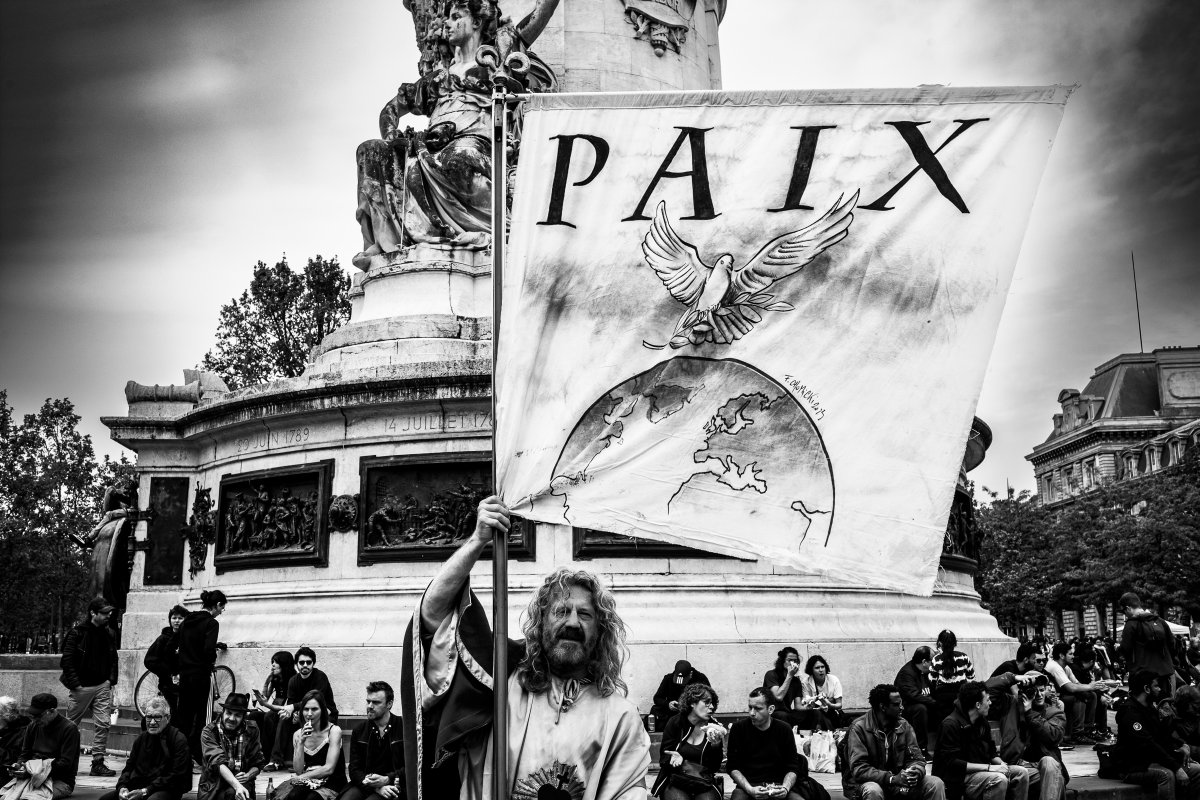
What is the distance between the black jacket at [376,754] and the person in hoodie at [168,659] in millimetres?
3734

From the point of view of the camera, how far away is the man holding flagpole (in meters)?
4.13

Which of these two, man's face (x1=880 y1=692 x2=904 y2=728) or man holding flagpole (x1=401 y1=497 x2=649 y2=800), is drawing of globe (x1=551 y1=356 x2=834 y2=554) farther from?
man's face (x1=880 y1=692 x2=904 y2=728)

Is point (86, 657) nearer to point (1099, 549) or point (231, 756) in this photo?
point (231, 756)

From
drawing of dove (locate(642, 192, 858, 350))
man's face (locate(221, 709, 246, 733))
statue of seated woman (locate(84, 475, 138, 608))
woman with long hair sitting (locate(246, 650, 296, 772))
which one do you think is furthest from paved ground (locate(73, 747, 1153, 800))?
drawing of dove (locate(642, 192, 858, 350))

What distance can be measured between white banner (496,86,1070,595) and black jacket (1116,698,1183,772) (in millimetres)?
6800

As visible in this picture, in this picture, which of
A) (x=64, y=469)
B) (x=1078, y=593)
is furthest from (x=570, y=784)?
(x=1078, y=593)

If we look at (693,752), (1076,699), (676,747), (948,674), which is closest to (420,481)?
(948,674)

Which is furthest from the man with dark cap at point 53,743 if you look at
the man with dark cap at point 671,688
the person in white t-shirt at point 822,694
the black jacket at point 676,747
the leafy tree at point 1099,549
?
the leafy tree at point 1099,549

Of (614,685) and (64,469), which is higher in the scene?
(64,469)

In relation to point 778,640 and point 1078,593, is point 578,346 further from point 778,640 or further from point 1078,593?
point 1078,593

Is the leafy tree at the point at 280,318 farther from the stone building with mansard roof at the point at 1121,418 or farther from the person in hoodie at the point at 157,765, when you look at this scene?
the stone building with mansard roof at the point at 1121,418

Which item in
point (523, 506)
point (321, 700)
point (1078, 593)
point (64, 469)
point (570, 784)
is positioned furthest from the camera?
point (1078, 593)

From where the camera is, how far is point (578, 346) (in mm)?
4688

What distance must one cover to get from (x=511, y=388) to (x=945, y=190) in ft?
6.02
